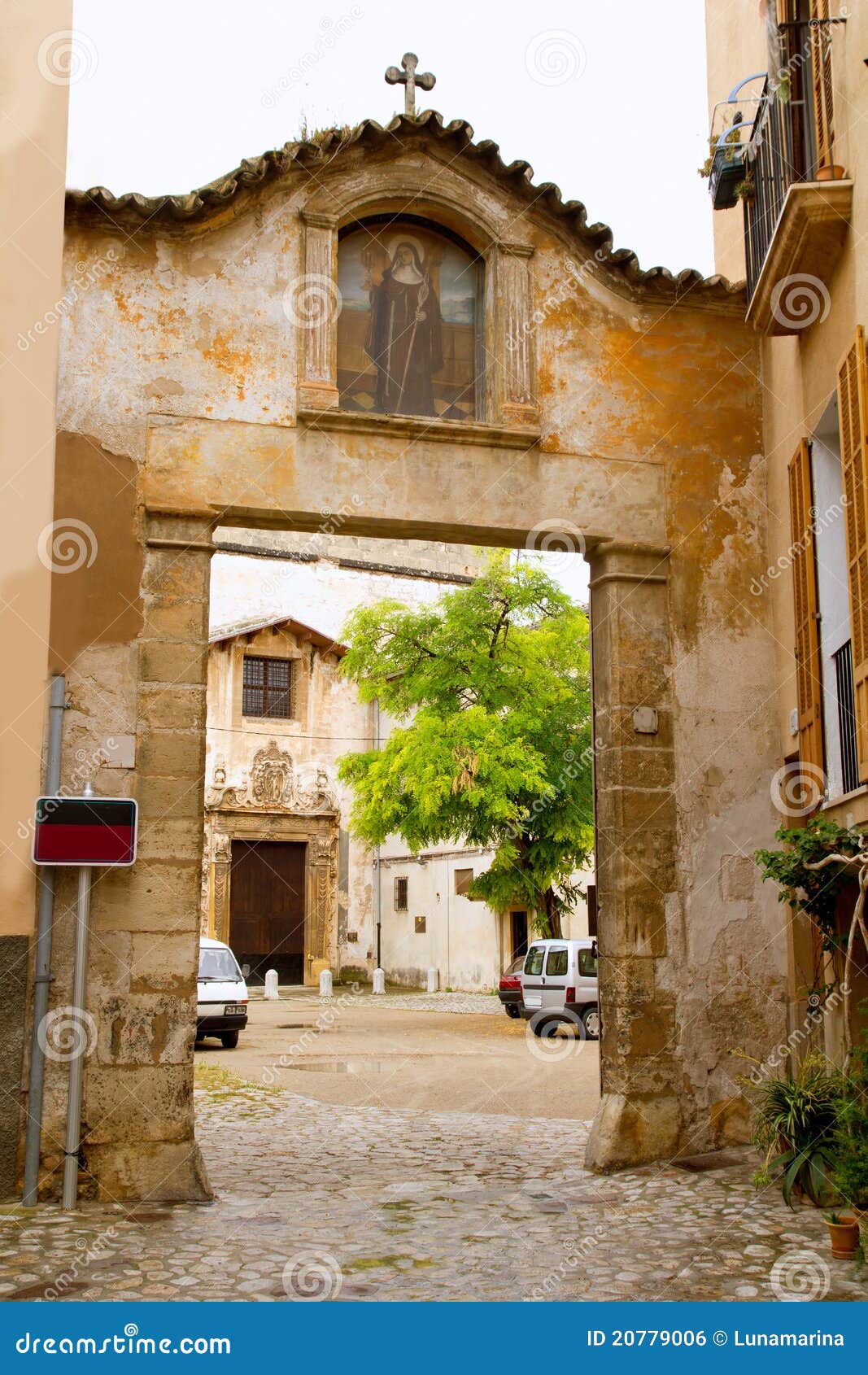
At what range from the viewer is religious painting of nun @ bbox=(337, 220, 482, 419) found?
28.6 ft

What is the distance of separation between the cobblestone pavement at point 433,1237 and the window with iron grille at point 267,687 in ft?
75.4

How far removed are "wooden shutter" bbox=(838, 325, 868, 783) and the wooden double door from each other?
25.2 meters

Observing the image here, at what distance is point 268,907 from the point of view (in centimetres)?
3123

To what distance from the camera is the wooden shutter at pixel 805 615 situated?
7797 millimetres

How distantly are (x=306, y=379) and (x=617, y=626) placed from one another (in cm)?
254

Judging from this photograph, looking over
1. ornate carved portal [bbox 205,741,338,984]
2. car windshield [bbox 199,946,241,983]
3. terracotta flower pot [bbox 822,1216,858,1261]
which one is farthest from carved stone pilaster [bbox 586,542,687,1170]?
ornate carved portal [bbox 205,741,338,984]

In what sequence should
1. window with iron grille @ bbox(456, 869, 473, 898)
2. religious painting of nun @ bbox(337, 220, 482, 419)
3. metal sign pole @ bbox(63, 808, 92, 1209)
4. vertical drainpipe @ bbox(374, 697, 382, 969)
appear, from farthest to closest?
vertical drainpipe @ bbox(374, 697, 382, 969)
window with iron grille @ bbox(456, 869, 473, 898)
religious painting of nun @ bbox(337, 220, 482, 419)
metal sign pole @ bbox(63, 808, 92, 1209)

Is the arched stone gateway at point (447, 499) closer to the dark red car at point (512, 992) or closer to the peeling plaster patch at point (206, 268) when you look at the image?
the peeling plaster patch at point (206, 268)

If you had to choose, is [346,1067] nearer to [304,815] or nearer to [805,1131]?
[805,1131]

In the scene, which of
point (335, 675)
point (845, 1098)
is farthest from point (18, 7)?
point (335, 675)
